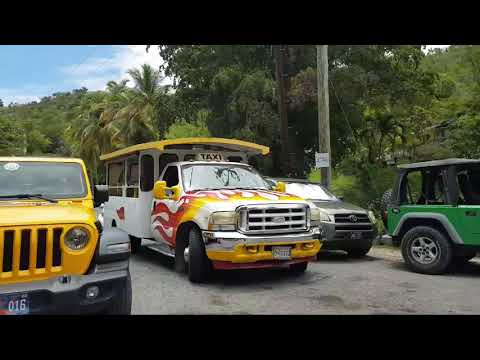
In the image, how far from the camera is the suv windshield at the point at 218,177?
25.6 feet

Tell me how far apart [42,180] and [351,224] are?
5881mm

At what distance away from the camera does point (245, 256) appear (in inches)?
254

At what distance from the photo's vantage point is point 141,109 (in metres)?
33.3

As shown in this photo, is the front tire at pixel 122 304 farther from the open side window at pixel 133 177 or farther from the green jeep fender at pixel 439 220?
the green jeep fender at pixel 439 220

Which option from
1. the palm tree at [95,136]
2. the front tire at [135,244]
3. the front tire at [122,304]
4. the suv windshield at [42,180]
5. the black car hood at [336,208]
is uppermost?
the palm tree at [95,136]

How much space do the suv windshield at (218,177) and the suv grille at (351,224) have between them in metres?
1.91

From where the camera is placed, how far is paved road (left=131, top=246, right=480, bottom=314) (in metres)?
5.70

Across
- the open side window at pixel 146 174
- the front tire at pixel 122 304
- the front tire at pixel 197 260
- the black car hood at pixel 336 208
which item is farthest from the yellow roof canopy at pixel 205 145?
the front tire at pixel 122 304

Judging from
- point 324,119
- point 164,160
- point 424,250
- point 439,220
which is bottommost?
point 424,250

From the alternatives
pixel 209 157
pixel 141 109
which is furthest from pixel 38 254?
pixel 141 109

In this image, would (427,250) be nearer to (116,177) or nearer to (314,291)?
(314,291)

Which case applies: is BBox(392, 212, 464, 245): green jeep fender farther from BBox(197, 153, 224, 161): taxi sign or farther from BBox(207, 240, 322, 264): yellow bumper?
BBox(197, 153, 224, 161): taxi sign

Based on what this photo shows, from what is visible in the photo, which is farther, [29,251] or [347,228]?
[347,228]

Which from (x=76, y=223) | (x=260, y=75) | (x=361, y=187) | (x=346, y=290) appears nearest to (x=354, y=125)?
(x=361, y=187)
